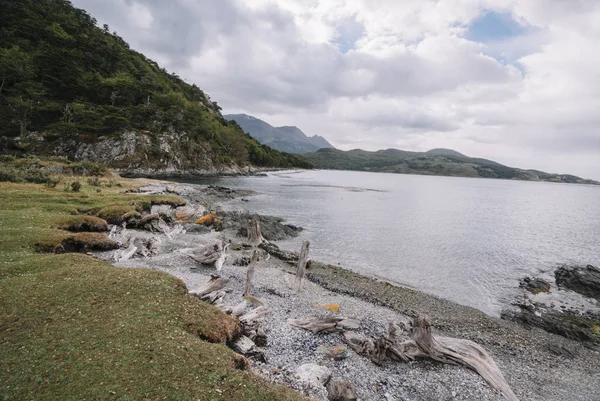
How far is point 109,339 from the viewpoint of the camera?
311 inches

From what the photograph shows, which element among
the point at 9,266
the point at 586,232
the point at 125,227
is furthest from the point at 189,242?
the point at 586,232

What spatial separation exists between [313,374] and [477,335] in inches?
448

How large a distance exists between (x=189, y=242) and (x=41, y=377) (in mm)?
21050

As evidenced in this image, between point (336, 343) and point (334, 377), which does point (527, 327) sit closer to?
point (336, 343)

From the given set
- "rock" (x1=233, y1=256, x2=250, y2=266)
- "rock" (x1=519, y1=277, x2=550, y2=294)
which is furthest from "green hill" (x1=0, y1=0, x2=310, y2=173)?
"rock" (x1=519, y1=277, x2=550, y2=294)

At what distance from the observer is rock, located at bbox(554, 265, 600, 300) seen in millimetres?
24281

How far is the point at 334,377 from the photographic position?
32.2 ft

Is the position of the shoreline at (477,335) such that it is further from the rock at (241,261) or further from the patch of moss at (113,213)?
the patch of moss at (113,213)

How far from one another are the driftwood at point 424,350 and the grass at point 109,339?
16.5 ft

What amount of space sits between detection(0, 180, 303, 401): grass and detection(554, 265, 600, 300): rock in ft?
98.8

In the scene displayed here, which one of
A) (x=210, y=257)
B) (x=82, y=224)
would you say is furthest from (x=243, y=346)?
(x=82, y=224)

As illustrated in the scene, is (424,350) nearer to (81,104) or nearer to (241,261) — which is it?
(241,261)

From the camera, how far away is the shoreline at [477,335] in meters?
11.4

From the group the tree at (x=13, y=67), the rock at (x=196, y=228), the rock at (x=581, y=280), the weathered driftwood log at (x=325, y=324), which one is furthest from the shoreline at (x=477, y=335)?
the tree at (x=13, y=67)
